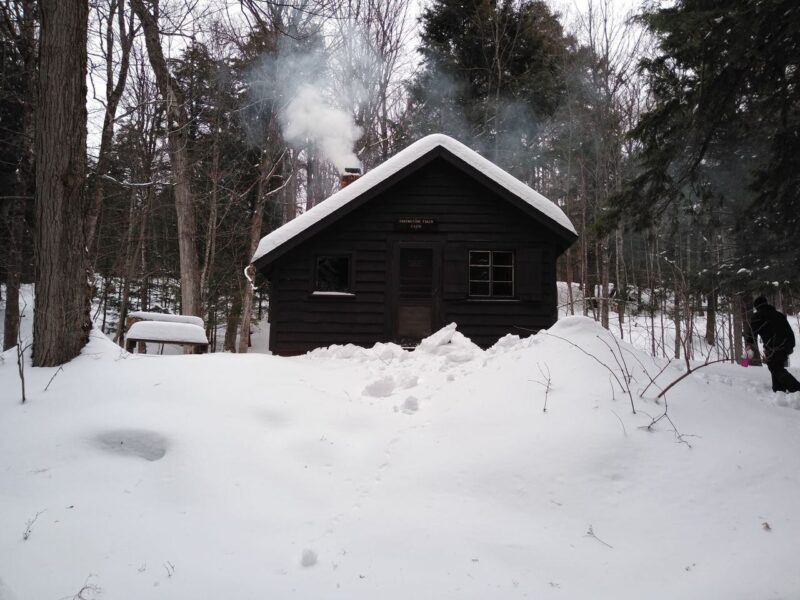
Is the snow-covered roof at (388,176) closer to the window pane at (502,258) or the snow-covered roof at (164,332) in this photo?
the window pane at (502,258)

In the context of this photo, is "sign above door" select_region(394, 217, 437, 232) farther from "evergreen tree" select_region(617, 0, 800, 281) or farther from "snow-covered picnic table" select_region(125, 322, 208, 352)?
"snow-covered picnic table" select_region(125, 322, 208, 352)

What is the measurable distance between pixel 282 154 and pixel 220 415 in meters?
14.3

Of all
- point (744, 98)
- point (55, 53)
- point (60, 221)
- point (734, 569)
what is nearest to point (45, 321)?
point (60, 221)

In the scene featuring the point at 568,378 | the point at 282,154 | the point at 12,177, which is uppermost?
the point at 282,154

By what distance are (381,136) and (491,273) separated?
38.6 feet

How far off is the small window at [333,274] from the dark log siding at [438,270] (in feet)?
0.87

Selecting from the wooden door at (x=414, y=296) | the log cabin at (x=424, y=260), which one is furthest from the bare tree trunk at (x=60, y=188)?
the wooden door at (x=414, y=296)

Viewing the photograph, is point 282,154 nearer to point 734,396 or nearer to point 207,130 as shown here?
point 207,130

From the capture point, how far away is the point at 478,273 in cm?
1027

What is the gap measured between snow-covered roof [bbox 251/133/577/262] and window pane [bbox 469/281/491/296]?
1.93 meters

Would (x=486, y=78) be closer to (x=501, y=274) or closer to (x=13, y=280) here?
(x=501, y=274)

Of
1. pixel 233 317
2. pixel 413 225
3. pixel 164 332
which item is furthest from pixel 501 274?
pixel 233 317

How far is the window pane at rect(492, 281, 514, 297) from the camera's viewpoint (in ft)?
33.1

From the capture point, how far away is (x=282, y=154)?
16812 millimetres
